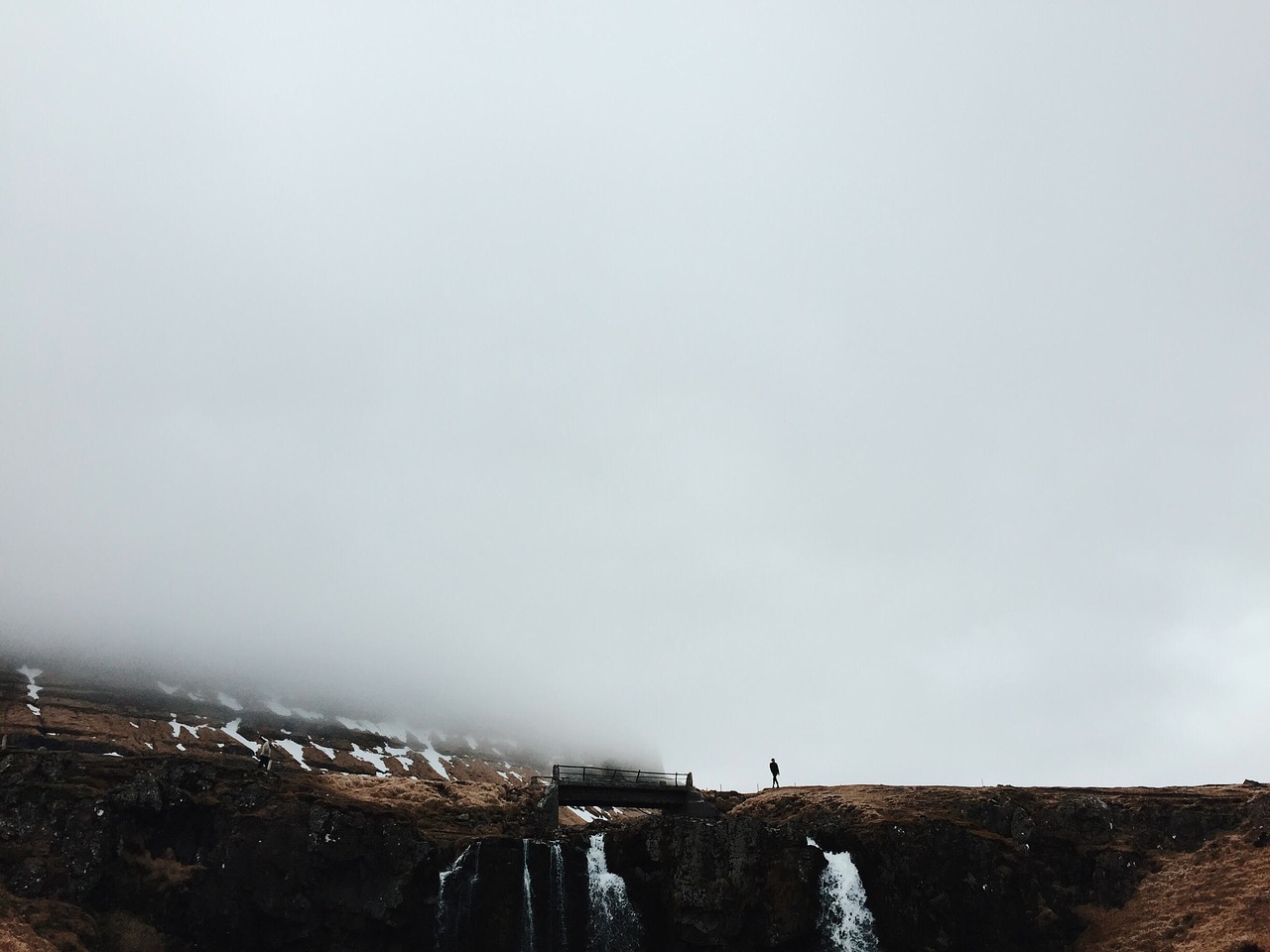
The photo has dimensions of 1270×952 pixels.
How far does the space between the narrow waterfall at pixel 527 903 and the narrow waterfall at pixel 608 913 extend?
173 inches

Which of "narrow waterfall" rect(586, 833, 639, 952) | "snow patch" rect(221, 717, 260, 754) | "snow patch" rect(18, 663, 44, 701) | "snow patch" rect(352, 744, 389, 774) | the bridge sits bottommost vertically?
"narrow waterfall" rect(586, 833, 639, 952)

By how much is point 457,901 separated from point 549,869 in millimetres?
6907

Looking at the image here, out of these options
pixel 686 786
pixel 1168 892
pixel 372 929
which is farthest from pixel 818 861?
pixel 372 929

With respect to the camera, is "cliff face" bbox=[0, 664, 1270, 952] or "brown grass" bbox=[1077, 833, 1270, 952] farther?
"cliff face" bbox=[0, 664, 1270, 952]

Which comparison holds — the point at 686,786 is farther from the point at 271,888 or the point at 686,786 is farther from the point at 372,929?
the point at 271,888

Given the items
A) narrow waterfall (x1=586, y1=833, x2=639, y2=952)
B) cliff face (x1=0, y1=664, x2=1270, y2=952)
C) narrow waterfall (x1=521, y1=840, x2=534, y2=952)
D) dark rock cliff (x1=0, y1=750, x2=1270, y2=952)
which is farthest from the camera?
narrow waterfall (x1=586, y1=833, x2=639, y2=952)

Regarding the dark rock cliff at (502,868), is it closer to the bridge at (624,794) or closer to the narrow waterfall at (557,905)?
the narrow waterfall at (557,905)

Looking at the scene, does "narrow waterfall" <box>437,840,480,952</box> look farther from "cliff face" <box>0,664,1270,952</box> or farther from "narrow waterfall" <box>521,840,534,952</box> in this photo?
"narrow waterfall" <box>521,840,534,952</box>

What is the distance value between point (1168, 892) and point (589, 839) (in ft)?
136

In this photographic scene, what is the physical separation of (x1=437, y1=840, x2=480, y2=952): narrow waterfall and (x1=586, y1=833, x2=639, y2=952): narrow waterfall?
28.6 ft

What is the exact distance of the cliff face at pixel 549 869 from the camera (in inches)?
2520

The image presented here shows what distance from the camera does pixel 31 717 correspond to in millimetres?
129625

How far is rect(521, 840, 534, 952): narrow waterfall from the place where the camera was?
66375mm

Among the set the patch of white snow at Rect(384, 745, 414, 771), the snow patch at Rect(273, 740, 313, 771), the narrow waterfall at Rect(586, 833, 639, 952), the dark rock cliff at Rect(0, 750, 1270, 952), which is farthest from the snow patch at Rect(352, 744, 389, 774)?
the narrow waterfall at Rect(586, 833, 639, 952)
